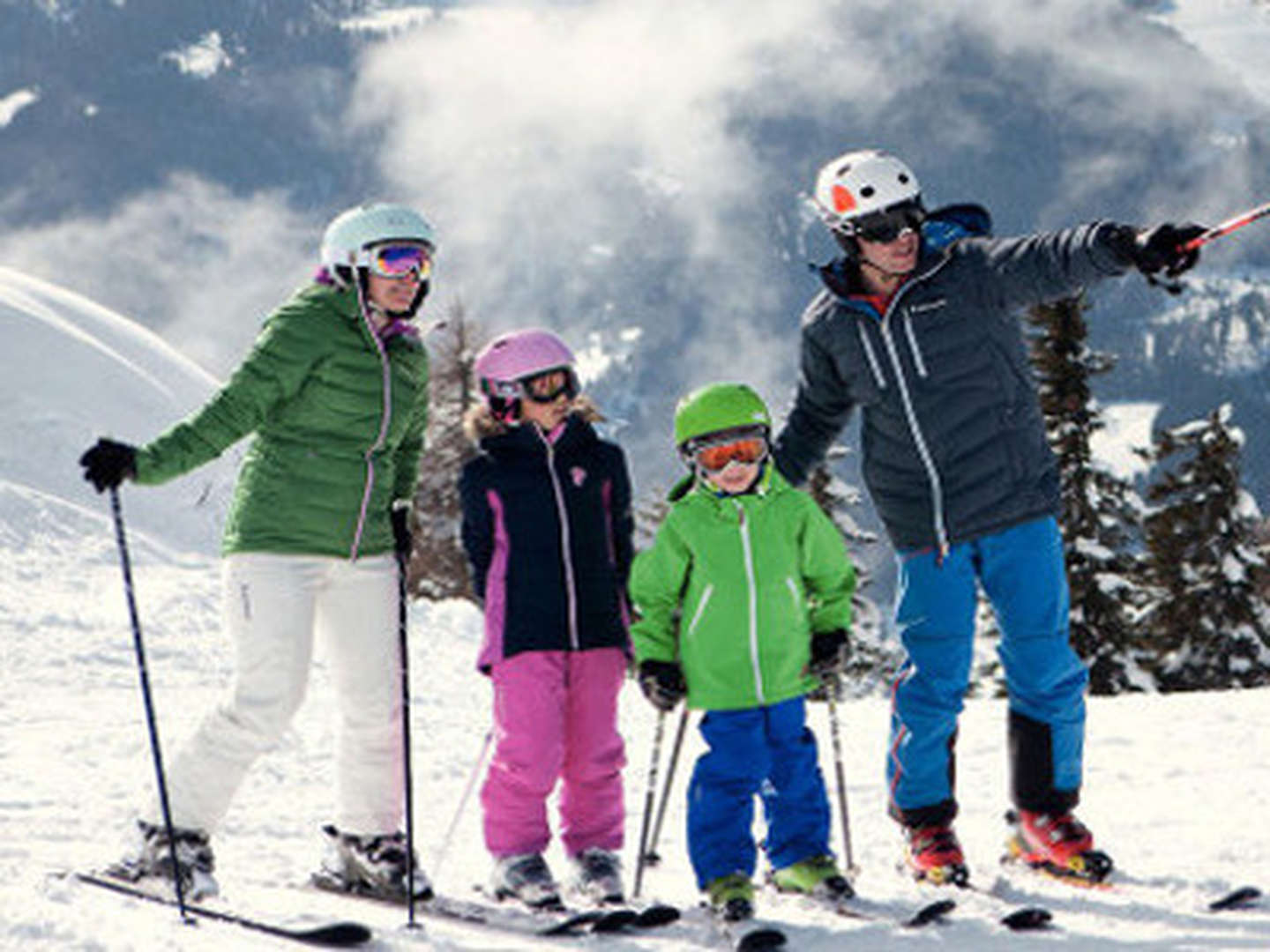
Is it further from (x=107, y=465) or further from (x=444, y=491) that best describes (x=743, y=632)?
(x=444, y=491)

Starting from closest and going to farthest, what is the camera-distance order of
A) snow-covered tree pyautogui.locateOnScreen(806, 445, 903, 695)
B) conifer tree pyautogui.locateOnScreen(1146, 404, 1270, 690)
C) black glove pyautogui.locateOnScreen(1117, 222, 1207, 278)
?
black glove pyautogui.locateOnScreen(1117, 222, 1207, 278) < conifer tree pyautogui.locateOnScreen(1146, 404, 1270, 690) < snow-covered tree pyautogui.locateOnScreen(806, 445, 903, 695)

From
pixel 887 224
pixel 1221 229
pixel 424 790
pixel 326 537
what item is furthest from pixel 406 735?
pixel 424 790

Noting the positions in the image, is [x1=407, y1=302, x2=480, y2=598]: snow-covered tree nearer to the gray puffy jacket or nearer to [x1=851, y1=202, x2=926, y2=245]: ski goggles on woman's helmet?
the gray puffy jacket

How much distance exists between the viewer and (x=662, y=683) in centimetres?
515

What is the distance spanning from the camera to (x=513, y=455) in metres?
5.60

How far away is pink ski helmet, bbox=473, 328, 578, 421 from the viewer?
18.4 feet

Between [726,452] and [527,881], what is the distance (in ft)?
5.50

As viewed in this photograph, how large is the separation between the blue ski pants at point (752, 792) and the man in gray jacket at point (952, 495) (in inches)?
19.7

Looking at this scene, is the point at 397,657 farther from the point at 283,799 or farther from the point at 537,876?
the point at 283,799

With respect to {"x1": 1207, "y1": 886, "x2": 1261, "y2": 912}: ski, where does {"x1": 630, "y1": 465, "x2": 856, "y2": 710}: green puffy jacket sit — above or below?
above

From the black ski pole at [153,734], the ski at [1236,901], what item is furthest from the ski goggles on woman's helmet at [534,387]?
the ski at [1236,901]

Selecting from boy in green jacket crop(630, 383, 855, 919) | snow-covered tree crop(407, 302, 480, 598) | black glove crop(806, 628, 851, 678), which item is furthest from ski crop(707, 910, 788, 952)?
snow-covered tree crop(407, 302, 480, 598)

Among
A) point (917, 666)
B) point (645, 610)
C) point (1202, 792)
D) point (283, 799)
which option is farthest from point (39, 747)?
point (1202, 792)

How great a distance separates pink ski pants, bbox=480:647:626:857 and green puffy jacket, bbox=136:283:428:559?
2.50 ft
